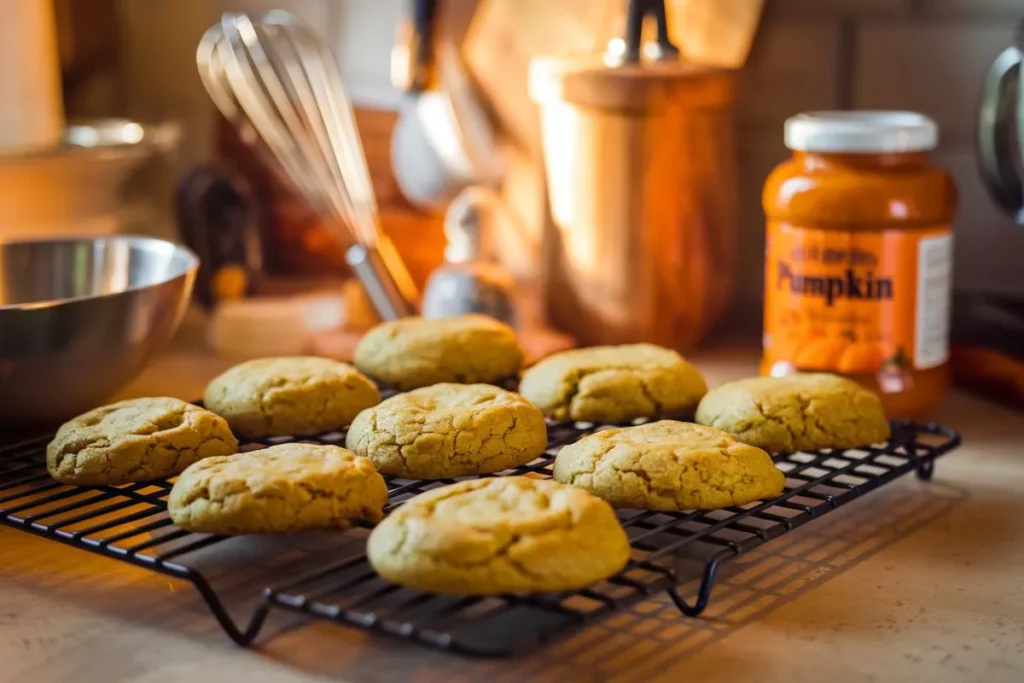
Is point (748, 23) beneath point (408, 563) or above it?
above

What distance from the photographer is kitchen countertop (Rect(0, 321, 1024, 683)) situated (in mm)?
556

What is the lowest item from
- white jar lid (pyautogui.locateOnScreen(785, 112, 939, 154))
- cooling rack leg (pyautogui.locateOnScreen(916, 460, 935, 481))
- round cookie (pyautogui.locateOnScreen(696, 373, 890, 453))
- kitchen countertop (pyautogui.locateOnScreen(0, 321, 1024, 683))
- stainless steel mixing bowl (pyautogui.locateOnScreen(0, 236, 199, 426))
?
cooling rack leg (pyautogui.locateOnScreen(916, 460, 935, 481))

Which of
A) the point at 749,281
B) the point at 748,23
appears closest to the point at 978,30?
the point at 748,23

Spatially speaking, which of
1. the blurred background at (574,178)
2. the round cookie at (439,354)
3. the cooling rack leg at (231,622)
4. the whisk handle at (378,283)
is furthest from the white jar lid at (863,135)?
the cooling rack leg at (231,622)

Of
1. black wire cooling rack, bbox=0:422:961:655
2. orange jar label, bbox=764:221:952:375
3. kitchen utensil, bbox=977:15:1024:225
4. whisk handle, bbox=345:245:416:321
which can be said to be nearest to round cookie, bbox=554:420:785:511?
black wire cooling rack, bbox=0:422:961:655

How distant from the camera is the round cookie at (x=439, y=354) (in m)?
0.87

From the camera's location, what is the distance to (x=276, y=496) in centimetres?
60

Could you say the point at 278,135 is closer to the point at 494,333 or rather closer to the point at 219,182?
the point at 219,182

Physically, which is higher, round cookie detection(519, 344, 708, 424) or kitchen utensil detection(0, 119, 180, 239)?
kitchen utensil detection(0, 119, 180, 239)

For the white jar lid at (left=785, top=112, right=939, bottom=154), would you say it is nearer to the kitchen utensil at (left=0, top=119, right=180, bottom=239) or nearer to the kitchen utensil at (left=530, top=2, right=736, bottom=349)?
the kitchen utensil at (left=530, top=2, right=736, bottom=349)

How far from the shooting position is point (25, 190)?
3.54ft

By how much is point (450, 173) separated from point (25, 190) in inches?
14.7

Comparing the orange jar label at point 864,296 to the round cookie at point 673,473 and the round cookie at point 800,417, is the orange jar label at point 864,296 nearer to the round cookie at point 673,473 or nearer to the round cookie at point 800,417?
the round cookie at point 800,417

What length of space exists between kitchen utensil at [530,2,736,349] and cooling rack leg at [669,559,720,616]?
51 cm
